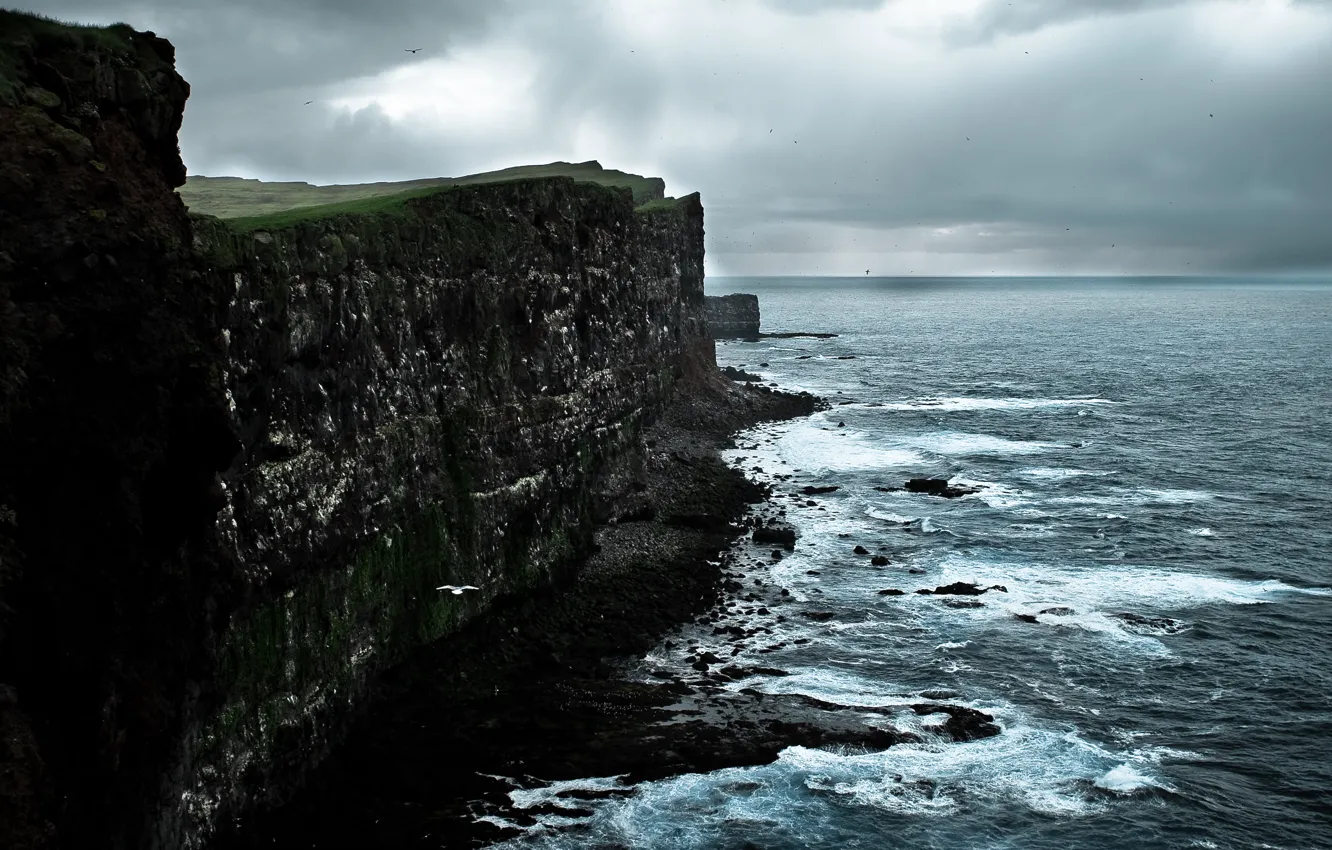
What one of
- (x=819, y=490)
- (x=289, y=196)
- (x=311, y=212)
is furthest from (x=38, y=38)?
(x=819, y=490)

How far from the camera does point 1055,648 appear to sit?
43.1 m

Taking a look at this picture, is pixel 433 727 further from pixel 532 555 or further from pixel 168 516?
pixel 168 516

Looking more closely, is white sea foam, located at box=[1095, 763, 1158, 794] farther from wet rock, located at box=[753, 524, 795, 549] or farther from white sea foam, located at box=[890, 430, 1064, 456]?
white sea foam, located at box=[890, 430, 1064, 456]

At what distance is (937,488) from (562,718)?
42258 mm

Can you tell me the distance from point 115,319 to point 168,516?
4.10m

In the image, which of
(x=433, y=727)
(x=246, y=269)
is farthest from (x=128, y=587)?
(x=433, y=727)

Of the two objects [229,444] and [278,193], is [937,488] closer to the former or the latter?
[278,193]

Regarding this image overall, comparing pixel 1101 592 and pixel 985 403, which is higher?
pixel 985 403

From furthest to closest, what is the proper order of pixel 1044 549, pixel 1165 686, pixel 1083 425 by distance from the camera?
pixel 1083 425 → pixel 1044 549 → pixel 1165 686

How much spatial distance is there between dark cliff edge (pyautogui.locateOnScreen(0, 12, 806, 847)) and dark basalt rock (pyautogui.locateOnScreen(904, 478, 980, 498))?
23606 millimetres

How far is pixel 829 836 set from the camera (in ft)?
97.4

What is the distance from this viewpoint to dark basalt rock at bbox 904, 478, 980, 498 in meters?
70.9

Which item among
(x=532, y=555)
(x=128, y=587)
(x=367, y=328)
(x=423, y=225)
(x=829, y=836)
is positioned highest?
(x=423, y=225)

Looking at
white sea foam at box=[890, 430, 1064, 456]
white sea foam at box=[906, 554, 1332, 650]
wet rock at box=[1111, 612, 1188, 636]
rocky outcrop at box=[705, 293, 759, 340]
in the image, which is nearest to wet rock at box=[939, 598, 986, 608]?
white sea foam at box=[906, 554, 1332, 650]
